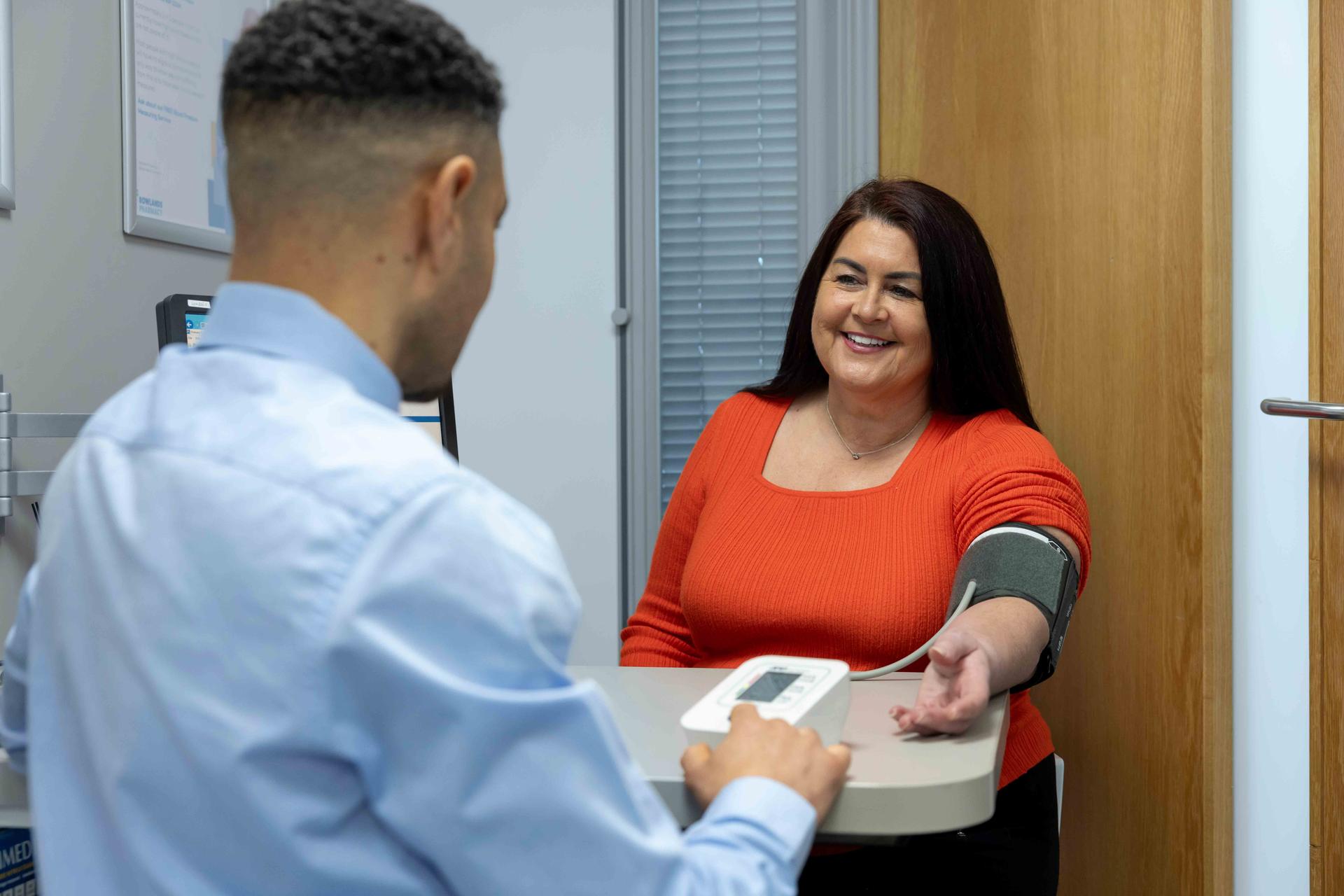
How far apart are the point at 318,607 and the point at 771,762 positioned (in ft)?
1.14

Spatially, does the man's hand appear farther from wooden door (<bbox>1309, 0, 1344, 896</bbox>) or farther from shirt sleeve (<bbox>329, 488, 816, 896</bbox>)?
wooden door (<bbox>1309, 0, 1344, 896</bbox>)

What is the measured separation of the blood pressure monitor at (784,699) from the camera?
83 cm

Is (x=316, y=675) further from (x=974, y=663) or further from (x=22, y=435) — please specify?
(x=22, y=435)

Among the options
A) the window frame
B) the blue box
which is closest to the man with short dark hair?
the blue box

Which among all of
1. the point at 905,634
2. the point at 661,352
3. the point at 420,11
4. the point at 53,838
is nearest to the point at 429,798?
the point at 53,838

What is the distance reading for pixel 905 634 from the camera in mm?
1449

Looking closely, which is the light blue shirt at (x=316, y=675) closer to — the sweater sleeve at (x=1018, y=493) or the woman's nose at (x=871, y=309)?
the sweater sleeve at (x=1018, y=493)

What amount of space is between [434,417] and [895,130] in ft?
3.75

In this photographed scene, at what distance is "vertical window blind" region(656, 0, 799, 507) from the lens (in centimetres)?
243

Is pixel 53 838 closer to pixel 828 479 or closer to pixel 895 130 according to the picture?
pixel 828 479

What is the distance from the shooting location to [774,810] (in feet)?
2.33

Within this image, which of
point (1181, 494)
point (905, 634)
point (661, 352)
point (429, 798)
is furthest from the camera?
point (661, 352)

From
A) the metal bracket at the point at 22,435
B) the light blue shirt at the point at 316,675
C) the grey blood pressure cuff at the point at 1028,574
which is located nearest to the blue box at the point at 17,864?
the metal bracket at the point at 22,435

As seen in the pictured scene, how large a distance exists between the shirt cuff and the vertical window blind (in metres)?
1.75
